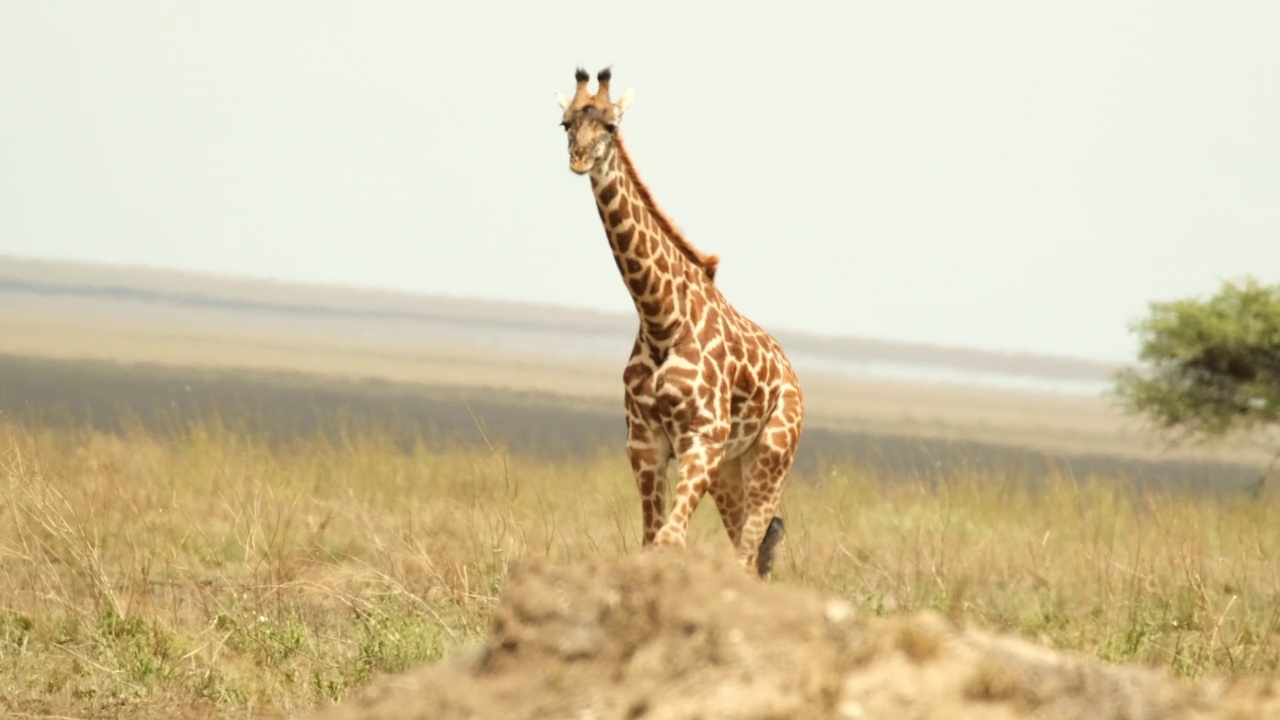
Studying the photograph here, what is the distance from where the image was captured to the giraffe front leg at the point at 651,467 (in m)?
7.59

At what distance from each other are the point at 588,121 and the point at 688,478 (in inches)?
61.7

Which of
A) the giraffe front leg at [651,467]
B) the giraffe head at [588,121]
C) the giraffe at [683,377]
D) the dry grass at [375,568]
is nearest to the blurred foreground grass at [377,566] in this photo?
the dry grass at [375,568]

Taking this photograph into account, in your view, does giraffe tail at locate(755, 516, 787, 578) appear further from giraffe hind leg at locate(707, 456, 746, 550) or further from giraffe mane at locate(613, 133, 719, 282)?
giraffe mane at locate(613, 133, 719, 282)

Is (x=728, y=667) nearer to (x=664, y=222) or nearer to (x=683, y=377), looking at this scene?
(x=683, y=377)

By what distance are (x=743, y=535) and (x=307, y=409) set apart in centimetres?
1908

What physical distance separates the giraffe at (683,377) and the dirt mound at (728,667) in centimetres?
177

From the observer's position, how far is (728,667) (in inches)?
195

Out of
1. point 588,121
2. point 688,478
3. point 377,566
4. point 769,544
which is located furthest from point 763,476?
point 377,566

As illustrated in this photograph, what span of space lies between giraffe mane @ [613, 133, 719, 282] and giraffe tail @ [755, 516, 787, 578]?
1212 millimetres

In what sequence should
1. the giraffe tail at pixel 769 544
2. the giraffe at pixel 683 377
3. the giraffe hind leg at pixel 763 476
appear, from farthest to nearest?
the giraffe tail at pixel 769 544
the giraffe hind leg at pixel 763 476
the giraffe at pixel 683 377

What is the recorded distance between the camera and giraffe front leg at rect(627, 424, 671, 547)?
759cm

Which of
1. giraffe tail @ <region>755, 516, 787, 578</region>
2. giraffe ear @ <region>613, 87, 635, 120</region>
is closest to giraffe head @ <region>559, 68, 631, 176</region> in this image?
giraffe ear @ <region>613, 87, 635, 120</region>

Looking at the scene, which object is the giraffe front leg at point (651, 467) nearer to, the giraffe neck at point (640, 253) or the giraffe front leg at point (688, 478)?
the giraffe front leg at point (688, 478)

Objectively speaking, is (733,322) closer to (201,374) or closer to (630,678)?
(630,678)
